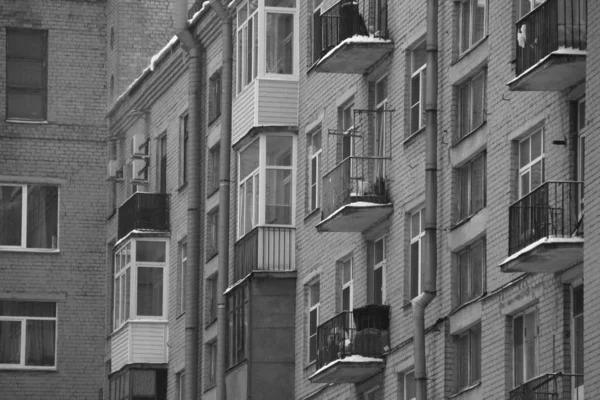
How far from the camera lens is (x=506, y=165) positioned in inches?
1076

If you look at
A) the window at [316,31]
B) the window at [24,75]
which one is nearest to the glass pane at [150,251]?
the window at [24,75]

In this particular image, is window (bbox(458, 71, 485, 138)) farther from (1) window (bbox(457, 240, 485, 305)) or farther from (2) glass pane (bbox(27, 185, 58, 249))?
(2) glass pane (bbox(27, 185, 58, 249))

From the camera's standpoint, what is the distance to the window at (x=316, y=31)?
110ft

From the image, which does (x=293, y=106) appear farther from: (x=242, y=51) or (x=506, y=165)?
(x=506, y=165)

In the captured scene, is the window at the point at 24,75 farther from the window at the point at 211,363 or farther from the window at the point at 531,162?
the window at the point at 531,162

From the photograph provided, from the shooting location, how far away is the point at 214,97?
130 ft

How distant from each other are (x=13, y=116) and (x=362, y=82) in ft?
50.1

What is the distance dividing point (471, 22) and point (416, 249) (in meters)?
3.32

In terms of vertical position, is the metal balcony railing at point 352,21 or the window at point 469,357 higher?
the metal balcony railing at point 352,21

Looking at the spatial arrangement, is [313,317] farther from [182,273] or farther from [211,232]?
[182,273]

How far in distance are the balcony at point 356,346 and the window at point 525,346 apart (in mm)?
4219

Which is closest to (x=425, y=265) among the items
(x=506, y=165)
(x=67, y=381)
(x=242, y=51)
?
(x=506, y=165)

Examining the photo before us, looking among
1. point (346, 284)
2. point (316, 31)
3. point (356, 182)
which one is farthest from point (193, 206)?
point (356, 182)

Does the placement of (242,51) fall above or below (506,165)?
above
